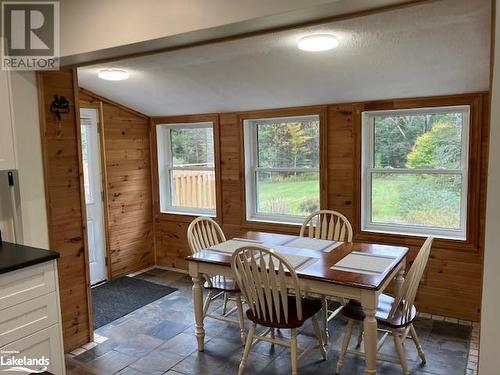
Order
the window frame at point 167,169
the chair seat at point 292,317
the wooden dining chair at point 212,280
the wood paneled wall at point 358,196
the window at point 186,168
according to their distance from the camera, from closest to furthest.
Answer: the chair seat at point 292,317 → the wooden dining chair at point 212,280 → the wood paneled wall at point 358,196 → the window at point 186,168 → the window frame at point 167,169

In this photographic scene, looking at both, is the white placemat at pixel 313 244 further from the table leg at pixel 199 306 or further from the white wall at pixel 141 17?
the white wall at pixel 141 17

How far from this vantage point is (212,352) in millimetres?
2932

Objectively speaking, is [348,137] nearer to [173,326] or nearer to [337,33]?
[337,33]

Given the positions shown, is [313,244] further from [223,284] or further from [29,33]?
[29,33]

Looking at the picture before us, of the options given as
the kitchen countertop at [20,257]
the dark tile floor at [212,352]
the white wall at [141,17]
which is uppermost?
the white wall at [141,17]

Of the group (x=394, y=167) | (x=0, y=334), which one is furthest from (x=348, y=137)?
(x=0, y=334)

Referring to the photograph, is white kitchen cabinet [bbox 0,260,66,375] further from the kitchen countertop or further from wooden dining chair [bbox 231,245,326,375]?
wooden dining chair [bbox 231,245,326,375]

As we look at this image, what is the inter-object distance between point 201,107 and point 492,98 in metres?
3.30

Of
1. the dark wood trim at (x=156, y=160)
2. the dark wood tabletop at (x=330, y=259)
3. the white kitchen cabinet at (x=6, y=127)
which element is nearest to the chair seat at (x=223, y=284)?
the dark wood tabletop at (x=330, y=259)

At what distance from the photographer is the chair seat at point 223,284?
2992 mm

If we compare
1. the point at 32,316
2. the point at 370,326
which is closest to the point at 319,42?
the point at 370,326

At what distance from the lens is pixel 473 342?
2988mm

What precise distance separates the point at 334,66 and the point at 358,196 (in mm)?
1262

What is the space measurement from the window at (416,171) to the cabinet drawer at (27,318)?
8.70ft
